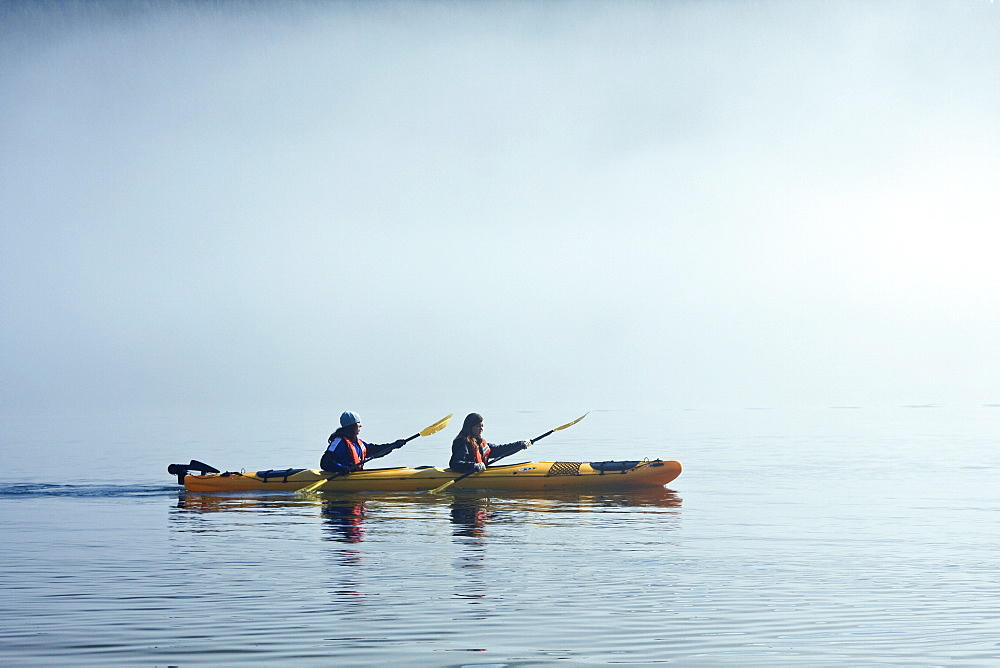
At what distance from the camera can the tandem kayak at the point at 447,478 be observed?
1967 cm

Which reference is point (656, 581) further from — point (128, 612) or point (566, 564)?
point (128, 612)

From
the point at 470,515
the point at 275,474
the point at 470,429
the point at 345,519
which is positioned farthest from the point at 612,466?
the point at 275,474

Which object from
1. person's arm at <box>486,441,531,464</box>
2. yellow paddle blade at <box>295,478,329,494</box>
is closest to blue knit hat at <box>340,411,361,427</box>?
yellow paddle blade at <box>295,478,329,494</box>

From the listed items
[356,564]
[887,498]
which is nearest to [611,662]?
[356,564]

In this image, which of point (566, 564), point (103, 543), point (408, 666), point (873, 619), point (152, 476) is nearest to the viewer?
point (408, 666)

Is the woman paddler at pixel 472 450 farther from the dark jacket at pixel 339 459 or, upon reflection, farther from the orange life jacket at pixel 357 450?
the dark jacket at pixel 339 459

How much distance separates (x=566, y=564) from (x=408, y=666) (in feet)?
15.6

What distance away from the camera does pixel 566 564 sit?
12.0 m

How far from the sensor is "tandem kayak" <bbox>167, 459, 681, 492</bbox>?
19.7 meters

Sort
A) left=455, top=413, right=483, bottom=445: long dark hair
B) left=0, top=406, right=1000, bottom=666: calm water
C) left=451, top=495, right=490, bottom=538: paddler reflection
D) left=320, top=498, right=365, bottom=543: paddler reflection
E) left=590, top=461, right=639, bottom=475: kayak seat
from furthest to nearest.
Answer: left=590, top=461, right=639, bottom=475: kayak seat < left=455, top=413, right=483, bottom=445: long dark hair < left=451, top=495, right=490, bottom=538: paddler reflection < left=320, top=498, right=365, bottom=543: paddler reflection < left=0, top=406, right=1000, bottom=666: calm water

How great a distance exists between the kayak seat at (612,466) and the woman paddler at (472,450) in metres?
1.43

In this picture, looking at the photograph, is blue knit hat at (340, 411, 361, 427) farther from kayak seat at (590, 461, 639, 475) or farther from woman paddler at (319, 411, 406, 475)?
kayak seat at (590, 461, 639, 475)

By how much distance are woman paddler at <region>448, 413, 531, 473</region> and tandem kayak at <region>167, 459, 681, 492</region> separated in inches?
6.6

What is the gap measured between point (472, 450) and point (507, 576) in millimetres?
8756
